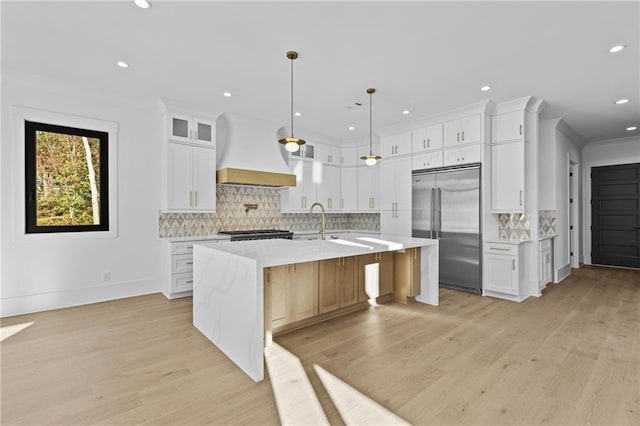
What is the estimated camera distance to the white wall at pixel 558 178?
5199 mm

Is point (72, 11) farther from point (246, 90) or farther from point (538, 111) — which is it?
point (538, 111)

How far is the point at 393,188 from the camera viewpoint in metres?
5.72

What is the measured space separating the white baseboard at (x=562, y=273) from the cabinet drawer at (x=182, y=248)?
19.2ft

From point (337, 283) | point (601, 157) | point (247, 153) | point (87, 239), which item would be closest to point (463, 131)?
point (337, 283)

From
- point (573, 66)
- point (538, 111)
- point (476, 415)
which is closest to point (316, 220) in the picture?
point (538, 111)

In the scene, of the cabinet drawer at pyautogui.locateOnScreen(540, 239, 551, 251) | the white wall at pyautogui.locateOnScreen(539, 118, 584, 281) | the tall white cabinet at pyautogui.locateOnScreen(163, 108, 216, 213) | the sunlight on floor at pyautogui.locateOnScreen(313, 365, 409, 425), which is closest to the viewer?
the sunlight on floor at pyautogui.locateOnScreen(313, 365, 409, 425)

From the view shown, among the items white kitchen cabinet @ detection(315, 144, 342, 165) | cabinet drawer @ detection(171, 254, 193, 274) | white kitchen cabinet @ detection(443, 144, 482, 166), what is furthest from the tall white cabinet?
white kitchen cabinet @ detection(443, 144, 482, 166)

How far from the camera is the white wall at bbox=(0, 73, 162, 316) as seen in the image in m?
3.68

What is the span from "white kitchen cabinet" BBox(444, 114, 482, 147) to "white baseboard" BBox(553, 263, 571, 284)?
9.24ft

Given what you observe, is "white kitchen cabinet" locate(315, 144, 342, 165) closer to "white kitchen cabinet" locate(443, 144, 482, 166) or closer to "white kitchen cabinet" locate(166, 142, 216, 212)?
"white kitchen cabinet" locate(166, 142, 216, 212)

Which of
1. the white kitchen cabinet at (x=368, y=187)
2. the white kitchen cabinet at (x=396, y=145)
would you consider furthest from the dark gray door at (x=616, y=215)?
the white kitchen cabinet at (x=368, y=187)

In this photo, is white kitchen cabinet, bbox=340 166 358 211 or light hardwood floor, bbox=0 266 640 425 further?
white kitchen cabinet, bbox=340 166 358 211

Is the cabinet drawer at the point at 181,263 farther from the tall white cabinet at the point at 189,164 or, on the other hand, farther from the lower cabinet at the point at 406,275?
the lower cabinet at the point at 406,275

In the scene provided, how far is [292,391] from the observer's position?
2125mm
